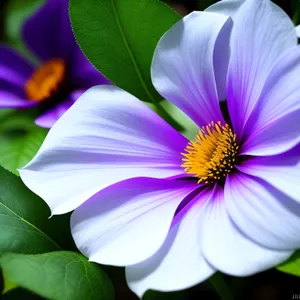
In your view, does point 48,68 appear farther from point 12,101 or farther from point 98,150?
point 98,150

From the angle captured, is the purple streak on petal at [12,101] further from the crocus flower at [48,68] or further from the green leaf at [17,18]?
the green leaf at [17,18]

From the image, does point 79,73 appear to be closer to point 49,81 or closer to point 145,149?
point 49,81

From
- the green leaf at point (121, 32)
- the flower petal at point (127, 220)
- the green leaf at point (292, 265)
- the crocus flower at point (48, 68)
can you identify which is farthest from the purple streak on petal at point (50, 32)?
the green leaf at point (292, 265)

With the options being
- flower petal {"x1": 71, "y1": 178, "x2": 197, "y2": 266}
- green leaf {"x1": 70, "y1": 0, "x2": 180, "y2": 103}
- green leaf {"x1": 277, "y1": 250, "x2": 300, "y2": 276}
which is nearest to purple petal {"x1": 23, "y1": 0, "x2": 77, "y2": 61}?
green leaf {"x1": 70, "y1": 0, "x2": 180, "y2": 103}

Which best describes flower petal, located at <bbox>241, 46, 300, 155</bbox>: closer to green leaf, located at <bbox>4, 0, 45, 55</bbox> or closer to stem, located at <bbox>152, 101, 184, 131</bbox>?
stem, located at <bbox>152, 101, 184, 131</bbox>

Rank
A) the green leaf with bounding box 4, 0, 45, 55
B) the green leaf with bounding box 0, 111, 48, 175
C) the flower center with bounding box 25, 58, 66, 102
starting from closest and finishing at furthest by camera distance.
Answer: the green leaf with bounding box 0, 111, 48, 175, the flower center with bounding box 25, 58, 66, 102, the green leaf with bounding box 4, 0, 45, 55
